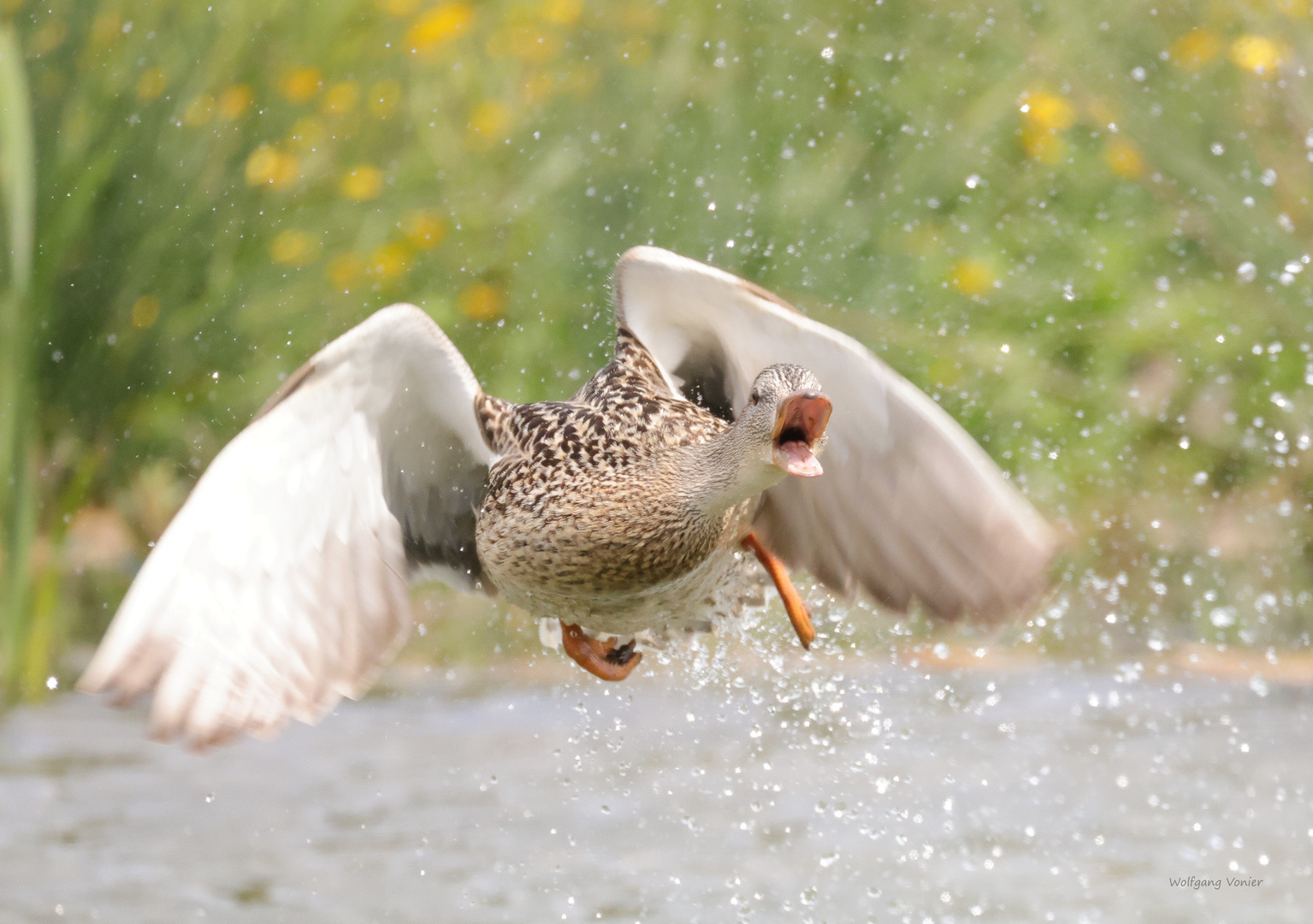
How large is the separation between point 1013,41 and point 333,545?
389 centimetres

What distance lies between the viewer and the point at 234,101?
5.63 meters

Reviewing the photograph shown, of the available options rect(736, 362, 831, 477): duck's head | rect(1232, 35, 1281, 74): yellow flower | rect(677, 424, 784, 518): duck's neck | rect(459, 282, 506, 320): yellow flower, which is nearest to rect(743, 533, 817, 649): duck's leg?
Result: rect(677, 424, 784, 518): duck's neck

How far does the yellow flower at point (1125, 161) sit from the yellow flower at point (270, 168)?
10.0 feet

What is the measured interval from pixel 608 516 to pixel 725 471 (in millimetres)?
290

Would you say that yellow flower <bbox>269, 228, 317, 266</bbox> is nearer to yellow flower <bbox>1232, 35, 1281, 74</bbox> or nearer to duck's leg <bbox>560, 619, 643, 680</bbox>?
duck's leg <bbox>560, 619, 643, 680</bbox>

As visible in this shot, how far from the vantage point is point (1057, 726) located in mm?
5102

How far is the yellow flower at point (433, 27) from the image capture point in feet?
20.7

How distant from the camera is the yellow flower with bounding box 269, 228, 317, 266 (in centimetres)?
575

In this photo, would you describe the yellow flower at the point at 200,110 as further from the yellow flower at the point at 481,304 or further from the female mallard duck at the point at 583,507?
the female mallard duck at the point at 583,507

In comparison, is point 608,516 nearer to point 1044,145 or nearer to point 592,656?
point 592,656

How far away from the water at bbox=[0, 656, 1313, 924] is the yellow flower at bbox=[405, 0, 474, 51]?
8.14 ft


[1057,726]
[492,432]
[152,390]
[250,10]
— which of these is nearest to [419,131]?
[250,10]

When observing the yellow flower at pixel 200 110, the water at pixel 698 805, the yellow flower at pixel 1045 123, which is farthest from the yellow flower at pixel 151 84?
the yellow flower at pixel 1045 123

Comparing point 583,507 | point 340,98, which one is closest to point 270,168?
point 340,98
